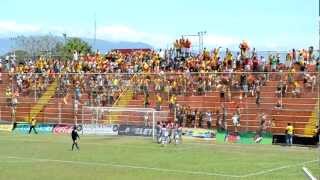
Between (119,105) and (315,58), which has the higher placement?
(315,58)

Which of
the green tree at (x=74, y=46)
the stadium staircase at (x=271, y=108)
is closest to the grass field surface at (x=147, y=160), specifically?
the stadium staircase at (x=271, y=108)

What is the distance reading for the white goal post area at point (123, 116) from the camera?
4722cm

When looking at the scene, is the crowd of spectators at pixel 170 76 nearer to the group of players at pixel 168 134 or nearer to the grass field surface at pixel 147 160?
the group of players at pixel 168 134

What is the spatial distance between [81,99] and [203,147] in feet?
56.4

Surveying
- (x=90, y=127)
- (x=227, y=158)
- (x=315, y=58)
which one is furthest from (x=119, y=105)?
(x=227, y=158)

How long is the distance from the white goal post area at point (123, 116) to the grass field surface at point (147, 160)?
4.36m

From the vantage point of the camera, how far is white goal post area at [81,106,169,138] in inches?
1859

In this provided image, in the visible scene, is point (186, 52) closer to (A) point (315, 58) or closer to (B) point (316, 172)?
(A) point (315, 58)

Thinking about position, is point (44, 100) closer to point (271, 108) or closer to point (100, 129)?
point (100, 129)

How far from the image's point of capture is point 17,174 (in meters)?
25.1

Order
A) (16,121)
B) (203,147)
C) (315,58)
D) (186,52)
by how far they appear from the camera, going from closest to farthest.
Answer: (203,147), (315,58), (186,52), (16,121)

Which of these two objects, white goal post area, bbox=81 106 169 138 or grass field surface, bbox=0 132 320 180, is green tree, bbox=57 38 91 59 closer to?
white goal post area, bbox=81 106 169 138

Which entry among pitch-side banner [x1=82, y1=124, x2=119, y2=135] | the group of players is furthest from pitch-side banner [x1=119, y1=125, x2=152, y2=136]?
the group of players

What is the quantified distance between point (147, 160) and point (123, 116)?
18.7 metres
